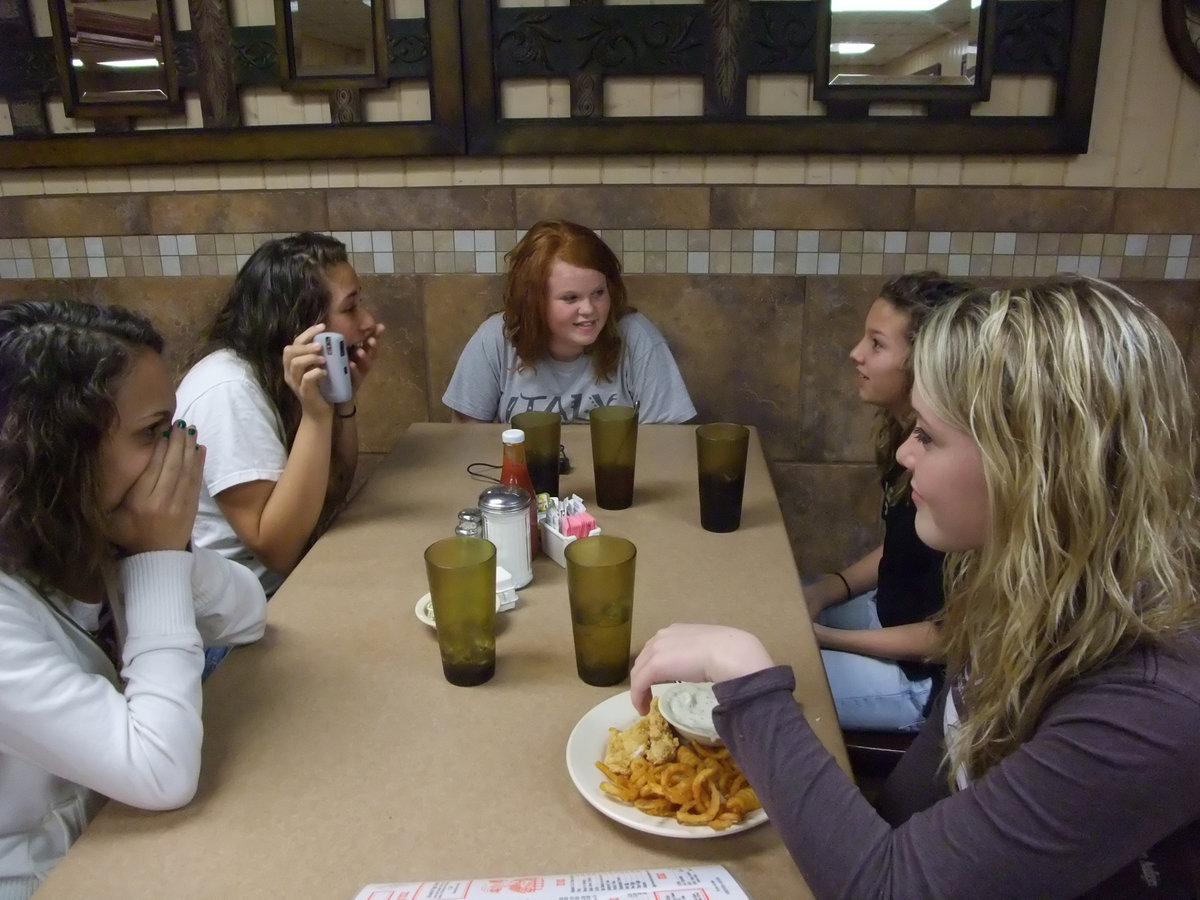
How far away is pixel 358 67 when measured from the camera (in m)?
2.34

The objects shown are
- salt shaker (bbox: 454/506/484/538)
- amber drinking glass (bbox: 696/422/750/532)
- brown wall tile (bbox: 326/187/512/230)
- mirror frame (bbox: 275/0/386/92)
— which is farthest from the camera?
brown wall tile (bbox: 326/187/512/230)

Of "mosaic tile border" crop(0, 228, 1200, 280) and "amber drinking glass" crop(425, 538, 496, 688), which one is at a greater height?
"mosaic tile border" crop(0, 228, 1200, 280)

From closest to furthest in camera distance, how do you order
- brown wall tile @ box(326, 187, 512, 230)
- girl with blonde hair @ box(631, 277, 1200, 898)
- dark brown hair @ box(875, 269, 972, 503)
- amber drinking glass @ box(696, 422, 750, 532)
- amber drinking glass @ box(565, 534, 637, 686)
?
girl with blonde hair @ box(631, 277, 1200, 898) < amber drinking glass @ box(565, 534, 637, 686) < amber drinking glass @ box(696, 422, 750, 532) < dark brown hair @ box(875, 269, 972, 503) < brown wall tile @ box(326, 187, 512, 230)

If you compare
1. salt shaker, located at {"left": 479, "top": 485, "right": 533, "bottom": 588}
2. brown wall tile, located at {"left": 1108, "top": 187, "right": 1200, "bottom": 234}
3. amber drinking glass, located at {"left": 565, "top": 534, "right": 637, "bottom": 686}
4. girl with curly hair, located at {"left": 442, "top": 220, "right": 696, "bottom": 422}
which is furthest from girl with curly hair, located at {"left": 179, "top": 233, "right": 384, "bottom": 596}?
brown wall tile, located at {"left": 1108, "top": 187, "right": 1200, "bottom": 234}

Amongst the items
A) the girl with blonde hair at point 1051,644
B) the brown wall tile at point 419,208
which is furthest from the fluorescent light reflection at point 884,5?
the girl with blonde hair at point 1051,644

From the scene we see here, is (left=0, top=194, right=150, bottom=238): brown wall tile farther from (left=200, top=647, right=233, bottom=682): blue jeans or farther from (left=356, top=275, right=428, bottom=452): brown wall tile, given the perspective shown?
(left=200, top=647, right=233, bottom=682): blue jeans

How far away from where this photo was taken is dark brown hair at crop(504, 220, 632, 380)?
84.5 inches

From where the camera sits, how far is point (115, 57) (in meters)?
A: 2.38

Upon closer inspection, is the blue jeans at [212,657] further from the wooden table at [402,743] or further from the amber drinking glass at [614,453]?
the amber drinking glass at [614,453]

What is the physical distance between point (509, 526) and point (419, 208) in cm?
154

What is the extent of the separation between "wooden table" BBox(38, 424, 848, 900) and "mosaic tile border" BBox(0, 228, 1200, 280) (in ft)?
4.03

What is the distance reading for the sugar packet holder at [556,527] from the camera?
1.26 meters

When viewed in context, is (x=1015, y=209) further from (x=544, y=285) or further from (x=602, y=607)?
(x=602, y=607)

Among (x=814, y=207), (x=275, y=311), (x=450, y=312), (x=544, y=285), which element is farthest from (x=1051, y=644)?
(x=450, y=312)
